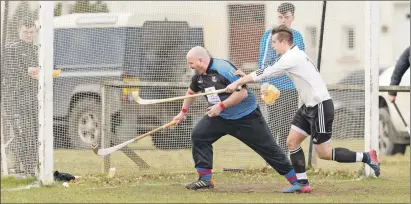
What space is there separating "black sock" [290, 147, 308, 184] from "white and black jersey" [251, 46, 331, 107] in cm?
52

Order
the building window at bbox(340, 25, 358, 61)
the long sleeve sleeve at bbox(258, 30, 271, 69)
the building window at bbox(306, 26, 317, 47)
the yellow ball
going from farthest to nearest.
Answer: the building window at bbox(340, 25, 358, 61) < the building window at bbox(306, 26, 317, 47) < the long sleeve sleeve at bbox(258, 30, 271, 69) < the yellow ball

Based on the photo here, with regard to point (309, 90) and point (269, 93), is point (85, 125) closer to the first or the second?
point (269, 93)

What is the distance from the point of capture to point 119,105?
1441 cm

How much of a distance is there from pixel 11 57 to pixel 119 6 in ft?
8.84

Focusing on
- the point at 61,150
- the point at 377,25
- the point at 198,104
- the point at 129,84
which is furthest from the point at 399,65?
the point at 61,150

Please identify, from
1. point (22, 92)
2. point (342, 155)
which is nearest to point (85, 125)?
point (22, 92)

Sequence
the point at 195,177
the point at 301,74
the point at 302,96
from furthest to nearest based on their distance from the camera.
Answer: the point at 195,177
the point at 302,96
the point at 301,74

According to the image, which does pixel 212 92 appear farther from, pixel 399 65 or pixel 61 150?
pixel 399 65

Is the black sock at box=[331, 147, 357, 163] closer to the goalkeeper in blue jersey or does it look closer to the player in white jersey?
the player in white jersey

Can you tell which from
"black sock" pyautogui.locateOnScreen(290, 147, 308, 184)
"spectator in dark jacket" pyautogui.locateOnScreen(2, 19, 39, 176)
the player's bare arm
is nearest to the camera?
the player's bare arm

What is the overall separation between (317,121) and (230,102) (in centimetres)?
90

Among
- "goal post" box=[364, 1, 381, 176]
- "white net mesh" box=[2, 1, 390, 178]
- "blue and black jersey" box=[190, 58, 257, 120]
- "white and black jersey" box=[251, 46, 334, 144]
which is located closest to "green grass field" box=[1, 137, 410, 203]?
"white net mesh" box=[2, 1, 390, 178]

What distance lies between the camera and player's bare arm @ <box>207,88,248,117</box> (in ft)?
37.6

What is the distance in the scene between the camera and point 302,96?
11.6 m
